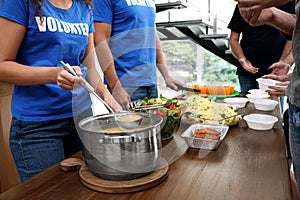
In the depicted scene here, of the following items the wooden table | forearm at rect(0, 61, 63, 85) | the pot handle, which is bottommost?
the wooden table

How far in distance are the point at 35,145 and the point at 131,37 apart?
2.66 feet

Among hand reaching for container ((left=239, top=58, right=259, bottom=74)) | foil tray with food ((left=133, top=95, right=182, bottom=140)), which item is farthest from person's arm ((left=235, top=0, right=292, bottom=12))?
Result: hand reaching for container ((left=239, top=58, right=259, bottom=74))

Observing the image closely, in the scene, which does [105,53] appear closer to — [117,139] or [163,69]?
[163,69]

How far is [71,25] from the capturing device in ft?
3.75

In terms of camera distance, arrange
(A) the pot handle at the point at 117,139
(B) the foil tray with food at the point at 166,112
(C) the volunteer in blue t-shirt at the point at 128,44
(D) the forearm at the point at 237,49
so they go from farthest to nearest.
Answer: (D) the forearm at the point at 237,49
(C) the volunteer in blue t-shirt at the point at 128,44
(B) the foil tray with food at the point at 166,112
(A) the pot handle at the point at 117,139

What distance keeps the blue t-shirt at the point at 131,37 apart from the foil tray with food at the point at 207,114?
344mm

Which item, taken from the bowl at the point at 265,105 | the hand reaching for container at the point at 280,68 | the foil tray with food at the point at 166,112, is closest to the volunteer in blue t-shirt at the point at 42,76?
the foil tray with food at the point at 166,112

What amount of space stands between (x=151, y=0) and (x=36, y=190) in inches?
52.4

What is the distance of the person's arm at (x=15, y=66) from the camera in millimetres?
978

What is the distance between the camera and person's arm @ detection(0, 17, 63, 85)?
978mm

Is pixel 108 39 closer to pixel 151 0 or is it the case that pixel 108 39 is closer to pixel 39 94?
pixel 151 0

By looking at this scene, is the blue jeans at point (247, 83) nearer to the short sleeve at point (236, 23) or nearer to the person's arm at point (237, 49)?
the person's arm at point (237, 49)

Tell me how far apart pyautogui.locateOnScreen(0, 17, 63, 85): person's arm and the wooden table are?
0.31 metres

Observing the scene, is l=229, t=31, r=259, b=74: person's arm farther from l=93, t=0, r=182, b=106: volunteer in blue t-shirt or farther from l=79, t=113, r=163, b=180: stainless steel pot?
l=79, t=113, r=163, b=180: stainless steel pot
